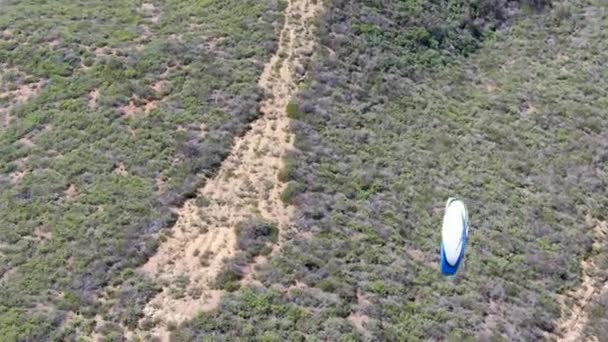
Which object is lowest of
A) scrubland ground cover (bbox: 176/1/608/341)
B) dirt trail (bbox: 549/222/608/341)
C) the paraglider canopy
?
dirt trail (bbox: 549/222/608/341)

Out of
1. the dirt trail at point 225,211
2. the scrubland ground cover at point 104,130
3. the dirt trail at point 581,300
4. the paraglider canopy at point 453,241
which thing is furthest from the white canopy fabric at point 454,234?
the scrubland ground cover at point 104,130

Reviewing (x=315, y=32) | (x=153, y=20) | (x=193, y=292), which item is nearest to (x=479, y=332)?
(x=193, y=292)

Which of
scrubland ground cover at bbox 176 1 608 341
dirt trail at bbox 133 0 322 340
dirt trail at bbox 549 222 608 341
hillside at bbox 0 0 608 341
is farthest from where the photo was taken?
dirt trail at bbox 549 222 608 341

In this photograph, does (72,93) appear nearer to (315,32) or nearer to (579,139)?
(315,32)

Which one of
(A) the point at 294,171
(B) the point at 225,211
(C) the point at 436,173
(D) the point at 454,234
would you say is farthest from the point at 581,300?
(B) the point at 225,211

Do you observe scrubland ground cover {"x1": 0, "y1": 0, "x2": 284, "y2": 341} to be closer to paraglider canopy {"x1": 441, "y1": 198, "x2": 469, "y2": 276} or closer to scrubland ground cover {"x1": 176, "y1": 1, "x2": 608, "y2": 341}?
scrubland ground cover {"x1": 176, "y1": 1, "x2": 608, "y2": 341}

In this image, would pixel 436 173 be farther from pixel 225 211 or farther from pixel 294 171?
Result: pixel 225 211

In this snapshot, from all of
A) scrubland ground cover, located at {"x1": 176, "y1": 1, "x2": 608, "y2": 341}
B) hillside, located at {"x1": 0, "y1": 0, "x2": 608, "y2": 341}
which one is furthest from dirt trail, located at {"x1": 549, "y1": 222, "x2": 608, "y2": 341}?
scrubland ground cover, located at {"x1": 176, "y1": 1, "x2": 608, "y2": 341}
